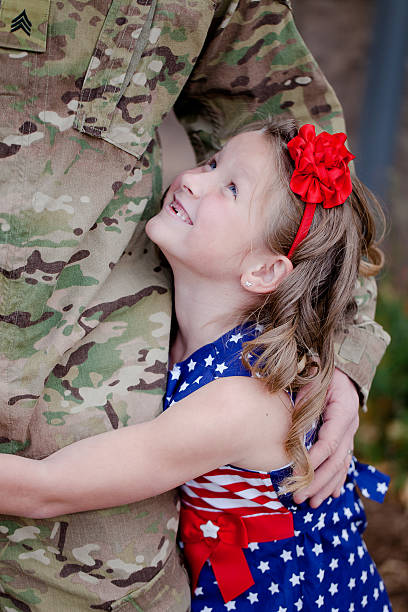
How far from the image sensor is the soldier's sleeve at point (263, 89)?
1.80m

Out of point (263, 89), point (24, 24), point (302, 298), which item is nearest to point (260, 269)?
point (302, 298)

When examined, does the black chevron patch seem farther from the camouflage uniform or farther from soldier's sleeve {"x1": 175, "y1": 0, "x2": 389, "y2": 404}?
soldier's sleeve {"x1": 175, "y1": 0, "x2": 389, "y2": 404}

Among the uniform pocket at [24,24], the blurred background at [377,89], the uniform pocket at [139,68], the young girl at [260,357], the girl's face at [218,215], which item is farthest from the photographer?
the blurred background at [377,89]

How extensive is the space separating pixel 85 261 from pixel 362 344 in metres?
0.89

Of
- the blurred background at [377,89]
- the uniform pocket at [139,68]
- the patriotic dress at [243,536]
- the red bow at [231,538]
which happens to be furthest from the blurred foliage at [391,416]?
the uniform pocket at [139,68]

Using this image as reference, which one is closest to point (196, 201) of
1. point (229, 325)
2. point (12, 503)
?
point (229, 325)

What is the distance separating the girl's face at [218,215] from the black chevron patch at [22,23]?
22.4 inches

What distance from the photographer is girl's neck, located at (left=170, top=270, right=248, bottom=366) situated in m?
1.86

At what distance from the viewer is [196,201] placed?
5.95 feet

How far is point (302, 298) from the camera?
6.07 feet

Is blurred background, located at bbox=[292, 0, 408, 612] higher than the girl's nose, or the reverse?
the girl's nose

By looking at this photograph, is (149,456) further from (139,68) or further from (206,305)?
(139,68)

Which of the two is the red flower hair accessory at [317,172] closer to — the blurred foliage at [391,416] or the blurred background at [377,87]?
the blurred foliage at [391,416]

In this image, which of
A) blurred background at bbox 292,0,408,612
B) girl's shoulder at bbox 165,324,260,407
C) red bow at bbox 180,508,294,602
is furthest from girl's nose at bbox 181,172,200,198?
blurred background at bbox 292,0,408,612
